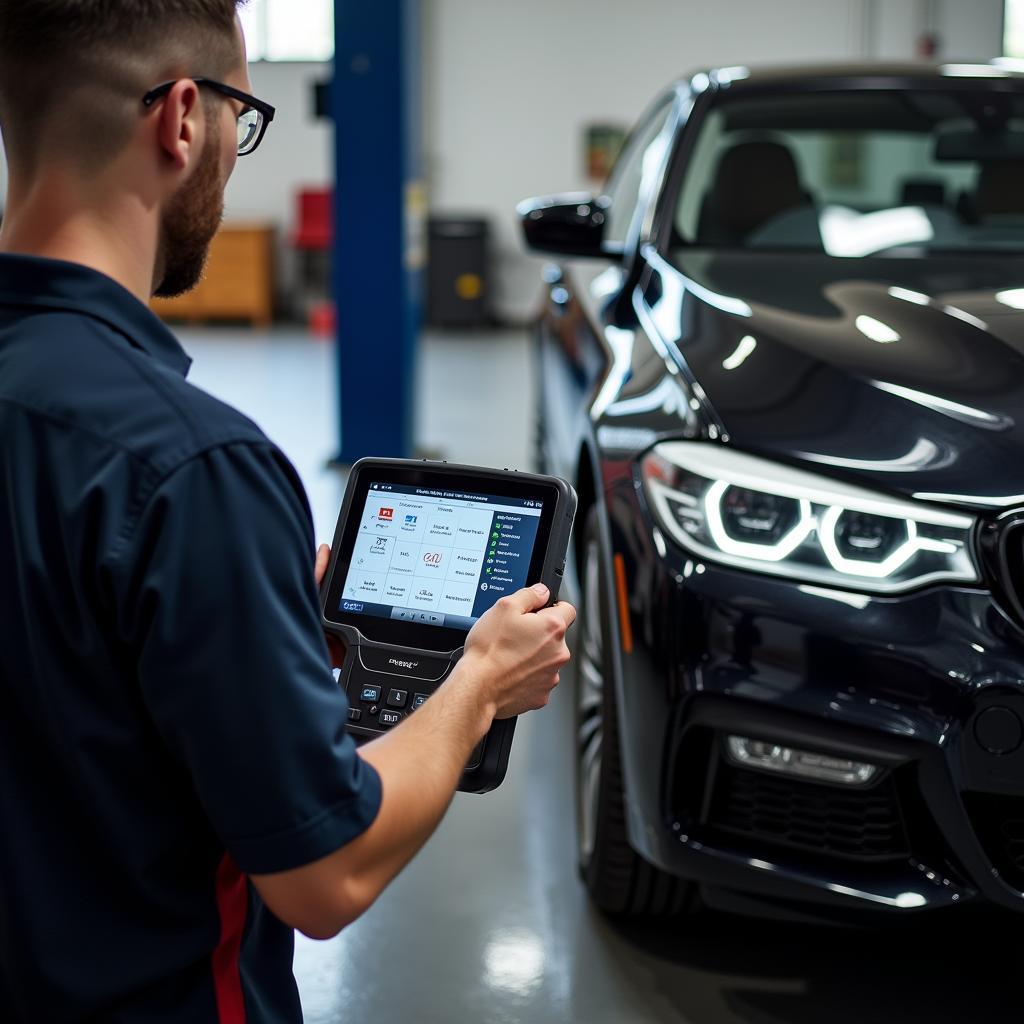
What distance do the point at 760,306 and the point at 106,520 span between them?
5.37 feet

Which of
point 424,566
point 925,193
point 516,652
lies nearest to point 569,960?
point 424,566

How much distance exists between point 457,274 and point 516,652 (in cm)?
1151

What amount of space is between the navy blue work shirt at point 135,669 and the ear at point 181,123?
95 mm

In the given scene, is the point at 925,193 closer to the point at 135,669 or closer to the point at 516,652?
the point at 516,652

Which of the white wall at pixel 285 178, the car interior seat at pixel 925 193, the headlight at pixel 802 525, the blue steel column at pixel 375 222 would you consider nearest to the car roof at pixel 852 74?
the car interior seat at pixel 925 193

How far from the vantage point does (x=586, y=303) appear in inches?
118

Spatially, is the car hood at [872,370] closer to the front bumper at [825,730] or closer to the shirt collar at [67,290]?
the front bumper at [825,730]

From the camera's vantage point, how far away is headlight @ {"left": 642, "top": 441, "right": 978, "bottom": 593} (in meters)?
1.74

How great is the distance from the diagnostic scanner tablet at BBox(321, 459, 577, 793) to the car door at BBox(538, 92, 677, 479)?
1127 millimetres

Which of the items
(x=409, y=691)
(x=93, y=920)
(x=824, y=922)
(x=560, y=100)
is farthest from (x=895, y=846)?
(x=560, y=100)

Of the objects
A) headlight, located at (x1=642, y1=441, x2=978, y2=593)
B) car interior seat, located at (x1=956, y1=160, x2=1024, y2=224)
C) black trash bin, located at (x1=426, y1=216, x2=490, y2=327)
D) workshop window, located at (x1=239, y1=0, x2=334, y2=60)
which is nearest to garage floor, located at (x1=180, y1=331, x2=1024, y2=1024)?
headlight, located at (x1=642, y1=441, x2=978, y2=593)

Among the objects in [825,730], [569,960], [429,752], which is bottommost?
[569,960]

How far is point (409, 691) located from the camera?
3.91 ft

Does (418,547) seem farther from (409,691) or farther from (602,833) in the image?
(602,833)
